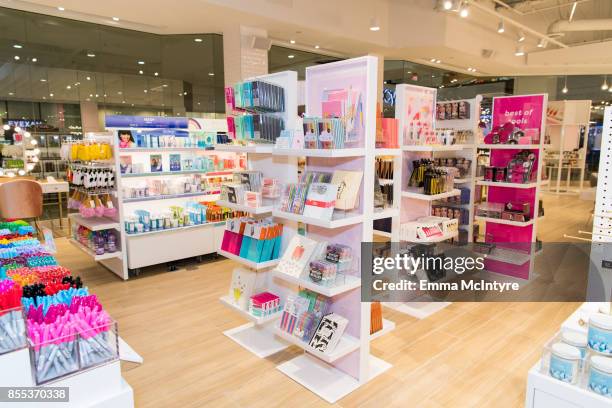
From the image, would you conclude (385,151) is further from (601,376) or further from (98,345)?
(98,345)

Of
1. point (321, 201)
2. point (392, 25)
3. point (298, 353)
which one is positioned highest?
point (392, 25)

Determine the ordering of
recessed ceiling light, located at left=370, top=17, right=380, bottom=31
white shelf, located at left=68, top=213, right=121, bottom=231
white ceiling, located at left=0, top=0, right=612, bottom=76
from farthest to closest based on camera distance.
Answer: recessed ceiling light, located at left=370, top=17, right=380, bottom=31 → white ceiling, located at left=0, top=0, right=612, bottom=76 → white shelf, located at left=68, top=213, right=121, bottom=231

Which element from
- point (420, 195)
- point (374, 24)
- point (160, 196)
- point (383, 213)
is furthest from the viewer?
point (374, 24)

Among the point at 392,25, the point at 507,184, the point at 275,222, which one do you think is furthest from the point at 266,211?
the point at 392,25

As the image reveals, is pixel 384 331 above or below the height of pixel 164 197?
below

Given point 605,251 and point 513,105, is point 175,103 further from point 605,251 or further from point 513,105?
point 605,251

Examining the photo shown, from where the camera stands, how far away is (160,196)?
17.2ft

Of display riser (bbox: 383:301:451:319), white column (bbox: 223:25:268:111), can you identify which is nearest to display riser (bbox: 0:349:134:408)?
display riser (bbox: 383:301:451:319)

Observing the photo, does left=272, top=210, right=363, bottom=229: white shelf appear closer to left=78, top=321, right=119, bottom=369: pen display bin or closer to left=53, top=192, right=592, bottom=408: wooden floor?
left=53, top=192, right=592, bottom=408: wooden floor

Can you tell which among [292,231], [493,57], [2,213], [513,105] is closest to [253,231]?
[292,231]

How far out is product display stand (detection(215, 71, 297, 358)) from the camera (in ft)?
10.2

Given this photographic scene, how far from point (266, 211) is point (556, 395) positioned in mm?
2088

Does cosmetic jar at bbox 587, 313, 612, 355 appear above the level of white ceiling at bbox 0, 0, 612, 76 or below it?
below

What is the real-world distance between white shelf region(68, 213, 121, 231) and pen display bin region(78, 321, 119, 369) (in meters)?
3.66
